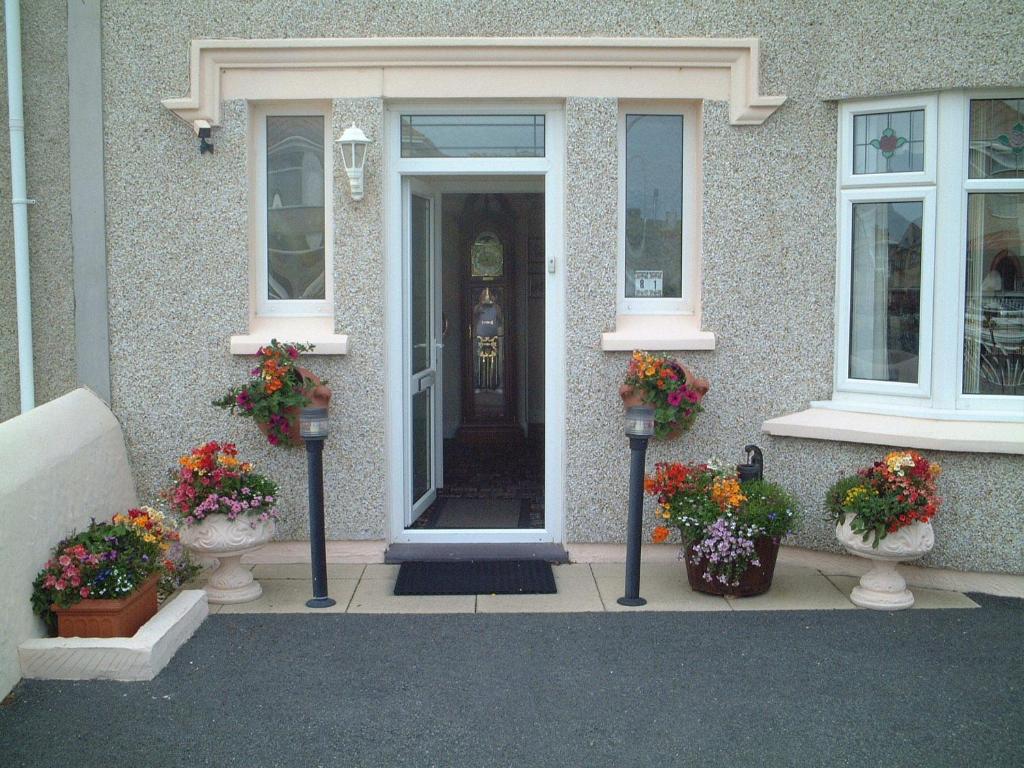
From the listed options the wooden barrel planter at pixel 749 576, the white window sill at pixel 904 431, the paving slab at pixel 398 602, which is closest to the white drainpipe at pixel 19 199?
the paving slab at pixel 398 602

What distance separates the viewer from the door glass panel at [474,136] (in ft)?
22.2

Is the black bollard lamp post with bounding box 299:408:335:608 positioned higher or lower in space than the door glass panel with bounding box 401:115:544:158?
lower

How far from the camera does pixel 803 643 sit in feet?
17.4

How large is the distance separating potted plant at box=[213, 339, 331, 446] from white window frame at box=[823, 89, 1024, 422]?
3485 millimetres

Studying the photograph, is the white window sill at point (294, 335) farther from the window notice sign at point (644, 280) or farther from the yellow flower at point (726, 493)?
the yellow flower at point (726, 493)

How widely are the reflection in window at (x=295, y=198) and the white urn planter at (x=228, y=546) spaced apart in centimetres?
174

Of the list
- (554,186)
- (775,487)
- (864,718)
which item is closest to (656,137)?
(554,186)

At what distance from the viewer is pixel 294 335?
669 cm

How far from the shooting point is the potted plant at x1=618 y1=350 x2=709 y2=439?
627 centimetres

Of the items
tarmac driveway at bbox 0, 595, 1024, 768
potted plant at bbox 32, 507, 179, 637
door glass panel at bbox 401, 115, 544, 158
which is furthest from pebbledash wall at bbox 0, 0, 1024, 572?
potted plant at bbox 32, 507, 179, 637

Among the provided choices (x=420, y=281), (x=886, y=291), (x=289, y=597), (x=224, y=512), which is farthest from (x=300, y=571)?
(x=886, y=291)

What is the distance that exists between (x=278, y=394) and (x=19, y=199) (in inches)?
81.9

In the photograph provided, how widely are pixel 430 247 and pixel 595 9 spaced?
2151 millimetres

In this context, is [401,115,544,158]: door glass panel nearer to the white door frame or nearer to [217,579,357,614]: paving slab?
the white door frame
